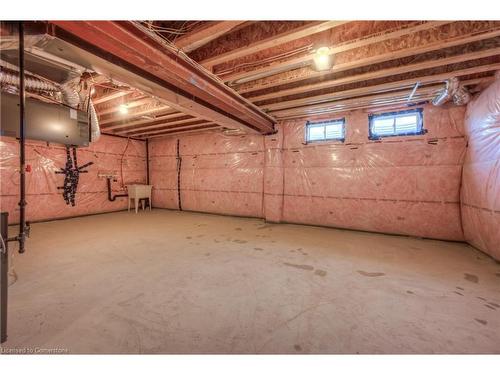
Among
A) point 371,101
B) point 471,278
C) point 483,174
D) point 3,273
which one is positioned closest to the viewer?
point 3,273

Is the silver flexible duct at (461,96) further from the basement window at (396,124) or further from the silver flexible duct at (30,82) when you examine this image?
the silver flexible duct at (30,82)

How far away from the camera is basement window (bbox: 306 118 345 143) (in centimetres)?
396

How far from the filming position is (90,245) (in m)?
2.97

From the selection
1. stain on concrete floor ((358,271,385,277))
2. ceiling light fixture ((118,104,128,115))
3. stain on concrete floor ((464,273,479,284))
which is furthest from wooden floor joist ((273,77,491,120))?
ceiling light fixture ((118,104,128,115))

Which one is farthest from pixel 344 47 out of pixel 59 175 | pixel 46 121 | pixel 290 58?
pixel 59 175

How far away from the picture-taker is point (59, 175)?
484cm

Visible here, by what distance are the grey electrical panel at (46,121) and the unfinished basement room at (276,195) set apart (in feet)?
0.06

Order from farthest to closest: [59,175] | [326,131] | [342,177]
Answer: [59,175], [326,131], [342,177]

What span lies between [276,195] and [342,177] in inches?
53.9

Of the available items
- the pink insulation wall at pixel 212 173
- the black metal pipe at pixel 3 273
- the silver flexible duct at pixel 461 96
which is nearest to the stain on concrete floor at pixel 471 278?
the silver flexible duct at pixel 461 96

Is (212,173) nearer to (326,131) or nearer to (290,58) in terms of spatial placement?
(326,131)

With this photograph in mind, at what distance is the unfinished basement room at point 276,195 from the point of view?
4.36ft

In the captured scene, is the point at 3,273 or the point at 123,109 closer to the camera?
the point at 3,273

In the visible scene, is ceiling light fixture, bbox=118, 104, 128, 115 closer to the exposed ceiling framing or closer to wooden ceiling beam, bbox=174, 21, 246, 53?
the exposed ceiling framing
